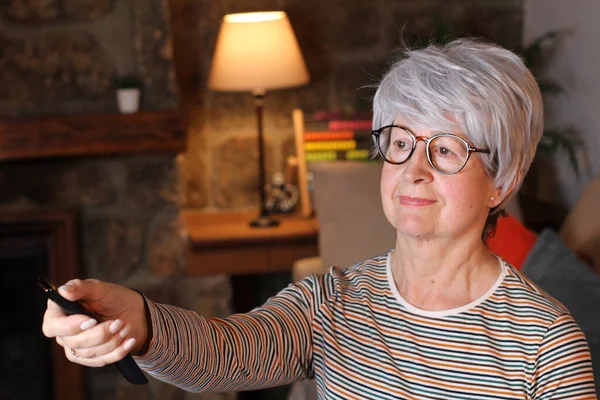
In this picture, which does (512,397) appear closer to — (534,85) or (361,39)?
(534,85)

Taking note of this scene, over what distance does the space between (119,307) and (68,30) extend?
5.78 ft

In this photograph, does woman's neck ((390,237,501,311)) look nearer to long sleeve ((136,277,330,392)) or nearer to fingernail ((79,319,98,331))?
long sleeve ((136,277,330,392))

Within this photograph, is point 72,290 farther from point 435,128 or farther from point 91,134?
point 91,134

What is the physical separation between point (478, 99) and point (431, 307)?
313mm

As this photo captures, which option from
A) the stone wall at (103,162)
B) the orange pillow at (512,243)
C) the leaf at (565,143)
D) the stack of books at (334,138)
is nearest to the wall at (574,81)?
the leaf at (565,143)

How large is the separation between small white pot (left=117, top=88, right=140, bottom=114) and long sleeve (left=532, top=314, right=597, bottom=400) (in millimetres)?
1772

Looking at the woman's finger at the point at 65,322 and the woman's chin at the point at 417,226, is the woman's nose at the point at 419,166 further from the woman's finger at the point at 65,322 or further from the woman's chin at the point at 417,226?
the woman's finger at the point at 65,322

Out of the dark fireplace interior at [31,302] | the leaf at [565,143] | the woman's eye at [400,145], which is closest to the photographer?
the woman's eye at [400,145]

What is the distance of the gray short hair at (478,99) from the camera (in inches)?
51.8

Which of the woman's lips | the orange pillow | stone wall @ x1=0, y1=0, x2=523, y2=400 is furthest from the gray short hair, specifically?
stone wall @ x1=0, y1=0, x2=523, y2=400

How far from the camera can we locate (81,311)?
1102mm

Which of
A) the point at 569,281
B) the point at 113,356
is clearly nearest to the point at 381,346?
the point at 113,356

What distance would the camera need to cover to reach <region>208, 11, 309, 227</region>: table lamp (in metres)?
2.98

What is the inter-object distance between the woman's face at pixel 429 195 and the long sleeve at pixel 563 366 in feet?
0.68
